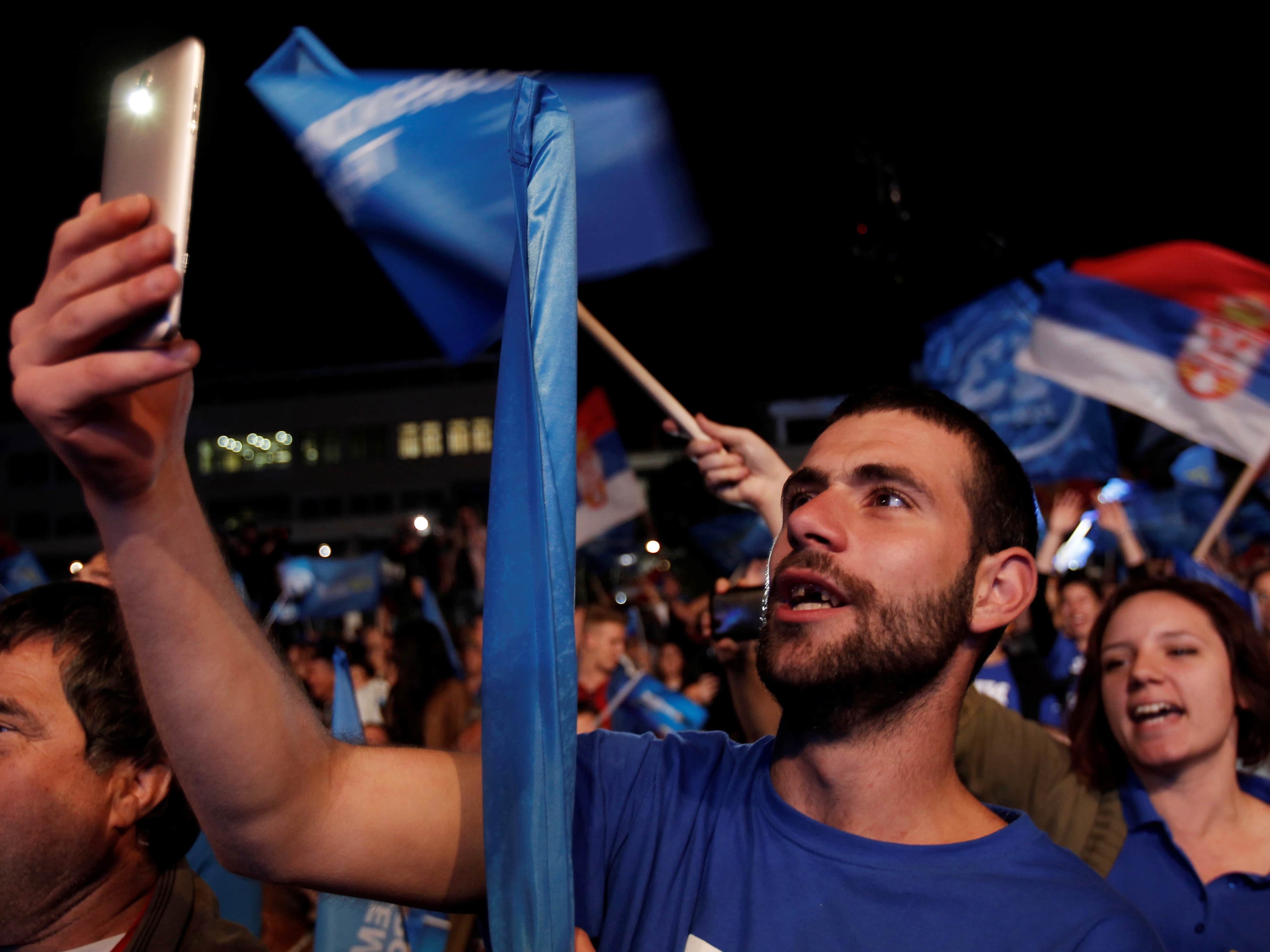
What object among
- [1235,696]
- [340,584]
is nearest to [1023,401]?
[1235,696]

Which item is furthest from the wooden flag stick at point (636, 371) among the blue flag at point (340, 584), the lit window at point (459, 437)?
the lit window at point (459, 437)

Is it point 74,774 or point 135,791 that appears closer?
point 74,774

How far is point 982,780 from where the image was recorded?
9.96 ft

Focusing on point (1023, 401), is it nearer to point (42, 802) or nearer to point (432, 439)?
point (42, 802)

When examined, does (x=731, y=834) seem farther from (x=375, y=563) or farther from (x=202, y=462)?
(x=202, y=462)

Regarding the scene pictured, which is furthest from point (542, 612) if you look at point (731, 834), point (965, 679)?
point (965, 679)

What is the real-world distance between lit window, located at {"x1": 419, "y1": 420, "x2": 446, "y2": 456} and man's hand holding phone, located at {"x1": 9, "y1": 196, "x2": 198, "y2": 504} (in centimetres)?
5723

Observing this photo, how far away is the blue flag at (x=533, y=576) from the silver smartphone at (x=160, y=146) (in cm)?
53

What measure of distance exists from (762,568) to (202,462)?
62.3 metres

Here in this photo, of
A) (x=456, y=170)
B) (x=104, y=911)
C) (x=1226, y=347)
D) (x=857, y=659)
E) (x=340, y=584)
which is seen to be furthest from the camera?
(x=340, y=584)

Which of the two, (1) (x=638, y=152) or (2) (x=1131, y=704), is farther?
(2) (x=1131, y=704)

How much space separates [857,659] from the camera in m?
1.69

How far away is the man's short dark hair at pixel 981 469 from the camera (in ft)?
6.34

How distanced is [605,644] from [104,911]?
4.35 meters
